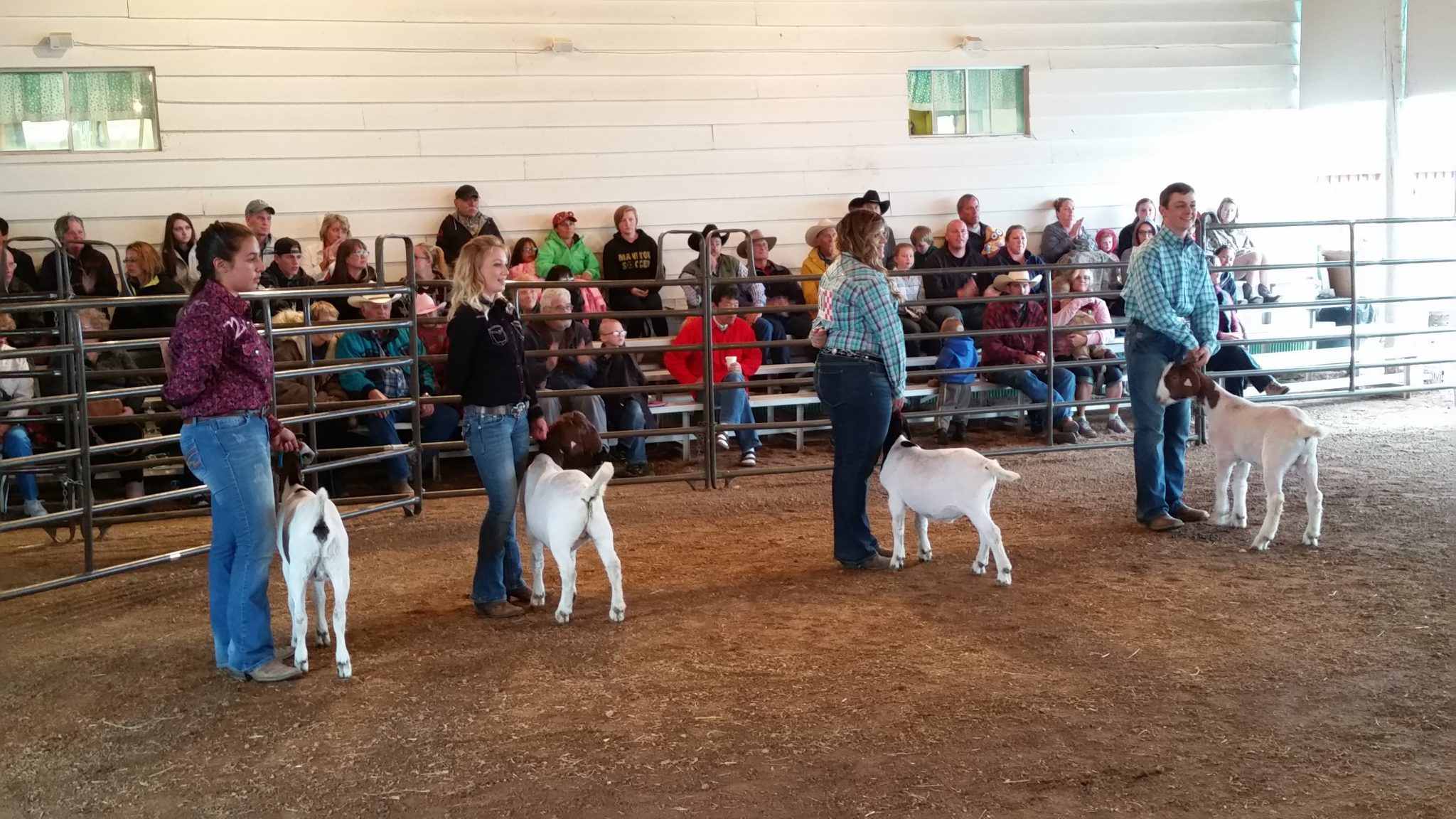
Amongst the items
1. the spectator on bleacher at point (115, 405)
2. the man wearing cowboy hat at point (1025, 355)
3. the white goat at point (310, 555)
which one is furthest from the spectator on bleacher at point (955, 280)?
the white goat at point (310, 555)

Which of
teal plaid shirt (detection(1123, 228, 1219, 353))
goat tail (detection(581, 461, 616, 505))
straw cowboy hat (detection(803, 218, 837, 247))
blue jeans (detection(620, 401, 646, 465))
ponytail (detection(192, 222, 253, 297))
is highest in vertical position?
straw cowboy hat (detection(803, 218, 837, 247))

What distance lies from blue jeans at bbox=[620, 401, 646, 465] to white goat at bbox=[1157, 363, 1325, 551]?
161 inches

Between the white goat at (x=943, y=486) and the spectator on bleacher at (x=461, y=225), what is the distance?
5.46 meters

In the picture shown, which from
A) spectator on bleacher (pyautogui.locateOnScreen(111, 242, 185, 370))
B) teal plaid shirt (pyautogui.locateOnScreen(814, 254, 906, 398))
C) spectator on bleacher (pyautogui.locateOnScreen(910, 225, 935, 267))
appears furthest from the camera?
spectator on bleacher (pyautogui.locateOnScreen(910, 225, 935, 267))

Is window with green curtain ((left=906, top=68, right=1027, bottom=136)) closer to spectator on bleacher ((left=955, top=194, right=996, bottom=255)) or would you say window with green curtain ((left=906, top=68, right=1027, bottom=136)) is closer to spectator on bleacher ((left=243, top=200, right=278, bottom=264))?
spectator on bleacher ((left=955, top=194, right=996, bottom=255))

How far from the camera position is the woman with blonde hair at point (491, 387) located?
566 centimetres

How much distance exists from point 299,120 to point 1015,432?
680cm

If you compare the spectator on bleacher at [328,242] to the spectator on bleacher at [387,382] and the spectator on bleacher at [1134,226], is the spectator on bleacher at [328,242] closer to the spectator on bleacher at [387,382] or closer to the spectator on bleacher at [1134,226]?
the spectator on bleacher at [387,382]

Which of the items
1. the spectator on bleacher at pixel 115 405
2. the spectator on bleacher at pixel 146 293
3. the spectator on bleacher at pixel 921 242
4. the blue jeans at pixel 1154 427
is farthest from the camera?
the spectator on bleacher at pixel 921 242

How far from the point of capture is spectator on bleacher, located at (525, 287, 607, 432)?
9302 mm

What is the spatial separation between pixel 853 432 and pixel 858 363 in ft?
1.23

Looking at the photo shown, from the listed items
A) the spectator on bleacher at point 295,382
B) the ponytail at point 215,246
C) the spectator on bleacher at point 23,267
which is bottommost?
the spectator on bleacher at point 295,382

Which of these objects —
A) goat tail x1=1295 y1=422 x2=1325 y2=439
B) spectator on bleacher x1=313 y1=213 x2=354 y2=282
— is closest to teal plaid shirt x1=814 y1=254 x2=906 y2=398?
goat tail x1=1295 y1=422 x2=1325 y2=439

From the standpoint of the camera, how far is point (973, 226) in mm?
12617
